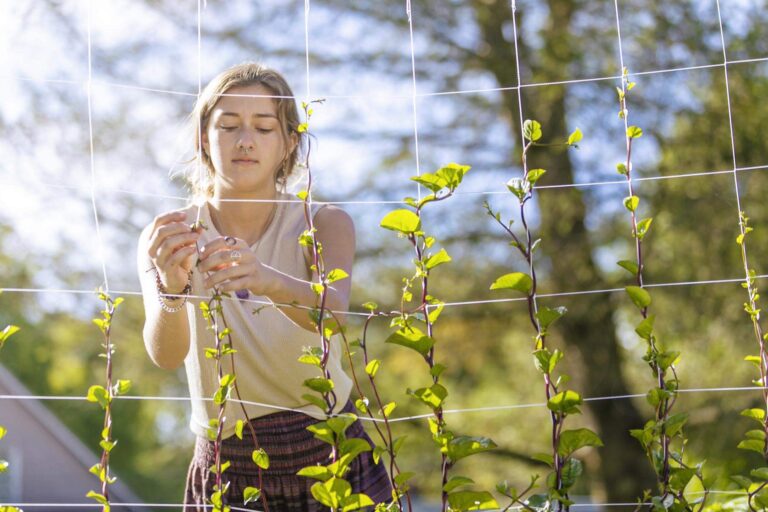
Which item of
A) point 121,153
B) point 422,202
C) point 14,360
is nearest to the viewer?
point 422,202

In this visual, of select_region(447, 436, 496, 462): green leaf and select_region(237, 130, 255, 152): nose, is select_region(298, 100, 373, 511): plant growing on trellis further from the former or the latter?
select_region(237, 130, 255, 152): nose

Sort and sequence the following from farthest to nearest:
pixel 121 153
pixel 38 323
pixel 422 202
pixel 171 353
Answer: pixel 38 323, pixel 121 153, pixel 171 353, pixel 422 202

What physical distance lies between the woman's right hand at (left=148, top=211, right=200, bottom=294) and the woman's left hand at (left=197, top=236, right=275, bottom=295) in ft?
0.09

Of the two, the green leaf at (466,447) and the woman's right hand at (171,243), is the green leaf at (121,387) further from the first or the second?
the green leaf at (466,447)

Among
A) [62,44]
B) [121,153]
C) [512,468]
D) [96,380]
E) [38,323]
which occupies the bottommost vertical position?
[512,468]

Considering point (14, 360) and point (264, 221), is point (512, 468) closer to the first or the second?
point (14, 360)

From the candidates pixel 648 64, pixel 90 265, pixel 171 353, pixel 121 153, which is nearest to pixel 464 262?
pixel 648 64

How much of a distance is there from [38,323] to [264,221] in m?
7.07

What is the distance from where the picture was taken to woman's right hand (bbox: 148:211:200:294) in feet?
3.09

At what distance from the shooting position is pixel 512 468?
27.8 ft

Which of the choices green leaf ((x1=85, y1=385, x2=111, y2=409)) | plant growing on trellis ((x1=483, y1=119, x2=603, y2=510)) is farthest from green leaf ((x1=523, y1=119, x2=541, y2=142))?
green leaf ((x1=85, y1=385, x2=111, y2=409))

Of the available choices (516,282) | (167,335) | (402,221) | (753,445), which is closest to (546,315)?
(516,282)

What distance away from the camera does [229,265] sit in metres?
0.94

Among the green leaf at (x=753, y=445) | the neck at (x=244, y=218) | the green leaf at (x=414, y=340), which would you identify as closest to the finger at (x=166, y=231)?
the green leaf at (x=414, y=340)
